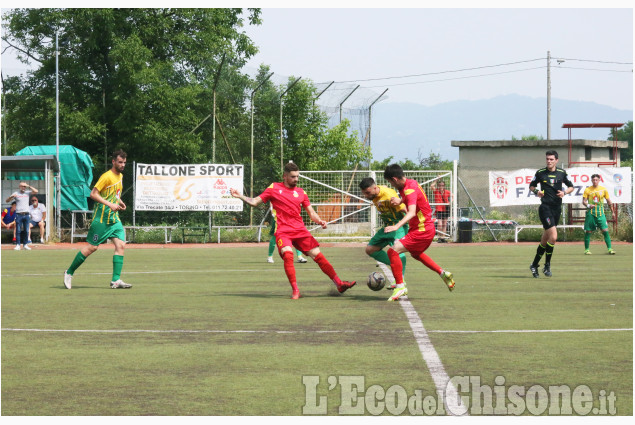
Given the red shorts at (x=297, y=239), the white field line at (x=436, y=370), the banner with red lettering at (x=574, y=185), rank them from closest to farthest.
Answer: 1. the white field line at (x=436, y=370)
2. the red shorts at (x=297, y=239)
3. the banner with red lettering at (x=574, y=185)

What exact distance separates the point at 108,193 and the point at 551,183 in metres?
7.49

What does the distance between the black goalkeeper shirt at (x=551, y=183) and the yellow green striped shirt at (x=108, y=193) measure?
23.2ft

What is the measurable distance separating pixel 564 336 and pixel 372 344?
1.90 meters

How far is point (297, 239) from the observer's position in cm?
1350

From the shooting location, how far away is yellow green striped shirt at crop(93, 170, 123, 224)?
14711mm

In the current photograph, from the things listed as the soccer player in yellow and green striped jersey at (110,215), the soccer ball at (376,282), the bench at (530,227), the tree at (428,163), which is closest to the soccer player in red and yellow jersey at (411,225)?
the soccer ball at (376,282)

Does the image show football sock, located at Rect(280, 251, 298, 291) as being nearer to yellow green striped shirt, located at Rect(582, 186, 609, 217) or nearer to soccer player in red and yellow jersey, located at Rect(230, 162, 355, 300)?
soccer player in red and yellow jersey, located at Rect(230, 162, 355, 300)

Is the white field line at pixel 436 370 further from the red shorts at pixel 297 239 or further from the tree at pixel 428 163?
the tree at pixel 428 163

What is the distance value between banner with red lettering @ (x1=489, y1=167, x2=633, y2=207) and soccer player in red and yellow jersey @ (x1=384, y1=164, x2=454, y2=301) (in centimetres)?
2123

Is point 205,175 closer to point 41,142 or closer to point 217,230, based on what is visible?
point 217,230

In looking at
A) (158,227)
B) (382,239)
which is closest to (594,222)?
(382,239)

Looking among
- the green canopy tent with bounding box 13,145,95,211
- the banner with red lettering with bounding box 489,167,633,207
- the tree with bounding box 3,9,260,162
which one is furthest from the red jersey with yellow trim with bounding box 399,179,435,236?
the tree with bounding box 3,9,260,162

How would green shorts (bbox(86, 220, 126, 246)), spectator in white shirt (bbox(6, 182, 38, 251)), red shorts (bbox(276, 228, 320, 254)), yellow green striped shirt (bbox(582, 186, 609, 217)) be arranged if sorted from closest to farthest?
1. red shorts (bbox(276, 228, 320, 254))
2. green shorts (bbox(86, 220, 126, 246))
3. yellow green striped shirt (bbox(582, 186, 609, 217))
4. spectator in white shirt (bbox(6, 182, 38, 251))

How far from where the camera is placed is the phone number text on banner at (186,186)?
112 feet
